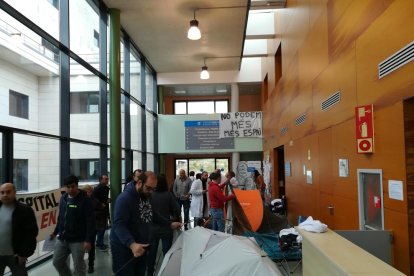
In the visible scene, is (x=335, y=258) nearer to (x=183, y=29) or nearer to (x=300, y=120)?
(x=300, y=120)

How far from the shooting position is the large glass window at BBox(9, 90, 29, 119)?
5393mm

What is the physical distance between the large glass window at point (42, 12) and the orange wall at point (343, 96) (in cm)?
432

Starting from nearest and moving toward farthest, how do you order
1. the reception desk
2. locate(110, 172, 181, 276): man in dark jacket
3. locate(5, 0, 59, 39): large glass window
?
the reception desk, locate(110, 172, 181, 276): man in dark jacket, locate(5, 0, 59, 39): large glass window

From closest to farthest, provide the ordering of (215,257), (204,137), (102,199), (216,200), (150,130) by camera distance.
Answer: (215,257)
(102,199)
(216,200)
(150,130)
(204,137)

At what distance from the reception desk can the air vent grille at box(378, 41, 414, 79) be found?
149cm

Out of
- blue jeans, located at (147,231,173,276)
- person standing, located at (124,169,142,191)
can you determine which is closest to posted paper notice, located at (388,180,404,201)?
person standing, located at (124,169,142,191)

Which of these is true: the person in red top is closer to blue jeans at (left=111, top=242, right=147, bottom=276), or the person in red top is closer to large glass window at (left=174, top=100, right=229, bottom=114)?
blue jeans at (left=111, top=242, right=147, bottom=276)

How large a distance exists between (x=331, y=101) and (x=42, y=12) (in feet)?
15.4

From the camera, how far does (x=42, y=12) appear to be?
6.30 m

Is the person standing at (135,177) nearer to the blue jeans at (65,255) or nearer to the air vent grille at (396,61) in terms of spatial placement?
the blue jeans at (65,255)

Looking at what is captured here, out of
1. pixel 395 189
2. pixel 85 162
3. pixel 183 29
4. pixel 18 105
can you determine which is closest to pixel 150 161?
pixel 183 29

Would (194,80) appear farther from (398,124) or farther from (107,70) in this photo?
(398,124)

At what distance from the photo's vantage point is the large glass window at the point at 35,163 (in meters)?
5.60

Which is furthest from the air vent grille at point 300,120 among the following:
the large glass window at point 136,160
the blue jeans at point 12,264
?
the large glass window at point 136,160
